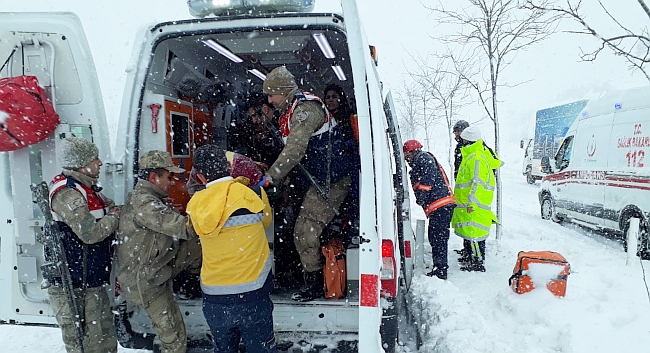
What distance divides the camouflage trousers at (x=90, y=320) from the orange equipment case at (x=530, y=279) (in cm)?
357

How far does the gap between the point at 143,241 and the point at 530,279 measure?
3.48 meters

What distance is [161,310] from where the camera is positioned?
2.82m

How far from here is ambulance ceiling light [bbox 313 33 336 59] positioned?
387 cm

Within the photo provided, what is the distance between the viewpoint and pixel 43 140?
2805 millimetres

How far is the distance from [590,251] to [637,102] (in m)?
2.49

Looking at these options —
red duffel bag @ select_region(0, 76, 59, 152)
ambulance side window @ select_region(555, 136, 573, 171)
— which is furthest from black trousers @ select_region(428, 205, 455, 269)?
ambulance side window @ select_region(555, 136, 573, 171)

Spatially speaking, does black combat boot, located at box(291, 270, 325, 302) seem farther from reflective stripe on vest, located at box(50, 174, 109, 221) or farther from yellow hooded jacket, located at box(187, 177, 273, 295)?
reflective stripe on vest, located at box(50, 174, 109, 221)

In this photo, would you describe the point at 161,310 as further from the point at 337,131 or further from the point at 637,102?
the point at 637,102

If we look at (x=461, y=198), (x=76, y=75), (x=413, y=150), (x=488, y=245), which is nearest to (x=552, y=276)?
(x=461, y=198)

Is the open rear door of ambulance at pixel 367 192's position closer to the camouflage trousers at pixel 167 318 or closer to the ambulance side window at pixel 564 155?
the camouflage trousers at pixel 167 318

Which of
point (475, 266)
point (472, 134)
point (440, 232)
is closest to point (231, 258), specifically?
point (440, 232)

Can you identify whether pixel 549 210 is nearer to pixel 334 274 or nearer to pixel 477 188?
pixel 477 188

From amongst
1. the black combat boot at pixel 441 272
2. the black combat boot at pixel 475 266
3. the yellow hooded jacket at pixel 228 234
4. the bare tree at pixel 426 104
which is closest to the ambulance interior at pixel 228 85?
the yellow hooded jacket at pixel 228 234

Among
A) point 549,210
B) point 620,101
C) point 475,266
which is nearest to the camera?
point 475,266
